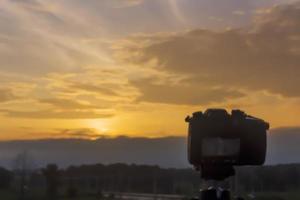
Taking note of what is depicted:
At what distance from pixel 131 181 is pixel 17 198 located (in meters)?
23.6

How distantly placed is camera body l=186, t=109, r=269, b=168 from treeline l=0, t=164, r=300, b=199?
16.5 metres

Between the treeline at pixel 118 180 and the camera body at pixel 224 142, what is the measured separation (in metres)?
16.5

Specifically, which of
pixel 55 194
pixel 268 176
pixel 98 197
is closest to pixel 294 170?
pixel 268 176

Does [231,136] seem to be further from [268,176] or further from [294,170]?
[294,170]

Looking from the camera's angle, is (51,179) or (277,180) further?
(277,180)

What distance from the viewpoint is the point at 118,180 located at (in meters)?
49.7

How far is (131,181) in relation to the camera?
5278 cm

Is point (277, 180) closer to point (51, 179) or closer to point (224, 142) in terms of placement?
point (51, 179)

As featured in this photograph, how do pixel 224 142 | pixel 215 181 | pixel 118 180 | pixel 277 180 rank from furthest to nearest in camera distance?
pixel 118 180 < pixel 277 180 < pixel 215 181 < pixel 224 142

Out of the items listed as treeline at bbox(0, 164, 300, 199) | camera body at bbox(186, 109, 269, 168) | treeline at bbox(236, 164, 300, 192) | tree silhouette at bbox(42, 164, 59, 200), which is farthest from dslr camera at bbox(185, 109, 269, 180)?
treeline at bbox(236, 164, 300, 192)

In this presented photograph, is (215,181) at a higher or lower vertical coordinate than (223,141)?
lower

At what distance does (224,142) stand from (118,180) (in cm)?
4662

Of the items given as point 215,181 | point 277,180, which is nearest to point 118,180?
point 277,180

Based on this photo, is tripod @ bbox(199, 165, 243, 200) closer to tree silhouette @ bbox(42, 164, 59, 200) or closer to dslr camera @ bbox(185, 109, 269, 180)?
dslr camera @ bbox(185, 109, 269, 180)
